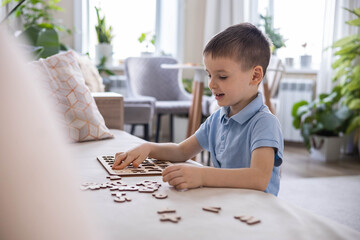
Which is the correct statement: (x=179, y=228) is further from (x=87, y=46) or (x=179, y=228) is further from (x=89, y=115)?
(x=87, y=46)

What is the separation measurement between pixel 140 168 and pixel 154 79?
11.3 feet

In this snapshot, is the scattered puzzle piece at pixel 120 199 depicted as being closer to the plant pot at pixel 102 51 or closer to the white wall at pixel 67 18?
the plant pot at pixel 102 51

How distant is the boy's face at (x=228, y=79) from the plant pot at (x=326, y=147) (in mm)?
3234

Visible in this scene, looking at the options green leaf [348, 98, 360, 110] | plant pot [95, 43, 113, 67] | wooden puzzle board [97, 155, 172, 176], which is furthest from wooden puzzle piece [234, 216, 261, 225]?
plant pot [95, 43, 113, 67]

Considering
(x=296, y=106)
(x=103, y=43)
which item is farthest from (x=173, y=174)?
(x=103, y=43)

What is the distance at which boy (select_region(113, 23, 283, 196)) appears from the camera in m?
1.03

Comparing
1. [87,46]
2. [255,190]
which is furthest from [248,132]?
[87,46]

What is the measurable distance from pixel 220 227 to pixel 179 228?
73 mm

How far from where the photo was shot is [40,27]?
358cm

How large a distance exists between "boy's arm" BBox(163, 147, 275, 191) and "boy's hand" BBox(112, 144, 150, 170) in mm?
244

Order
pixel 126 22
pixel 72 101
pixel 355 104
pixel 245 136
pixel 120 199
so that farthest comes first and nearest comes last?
pixel 126 22 < pixel 355 104 < pixel 72 101 < pixel 245 136 < pixel 120 199

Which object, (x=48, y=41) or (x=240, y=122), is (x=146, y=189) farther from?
(x=48, y=41)

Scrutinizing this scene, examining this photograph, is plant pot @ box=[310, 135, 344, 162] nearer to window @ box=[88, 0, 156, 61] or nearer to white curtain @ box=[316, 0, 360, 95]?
white curtain @ box=[316, 0, 360, 95]

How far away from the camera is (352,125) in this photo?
13.3 ft
